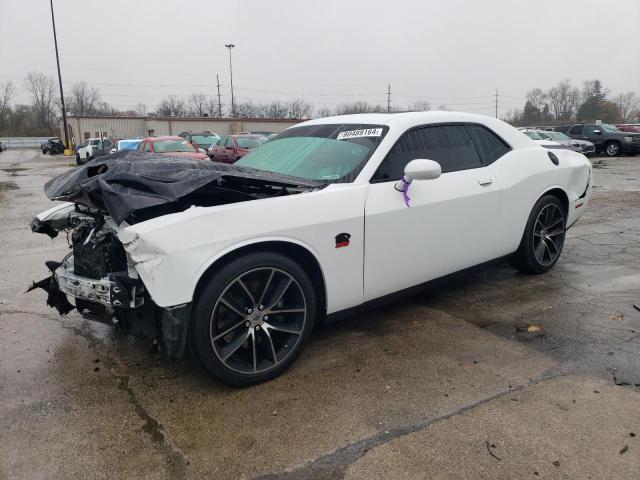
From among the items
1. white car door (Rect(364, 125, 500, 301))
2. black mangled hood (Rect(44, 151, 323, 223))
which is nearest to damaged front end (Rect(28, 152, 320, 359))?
black mangled hood (Rect(44, 151, 323, 223))

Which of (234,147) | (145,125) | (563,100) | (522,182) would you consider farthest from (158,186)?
(563,100)

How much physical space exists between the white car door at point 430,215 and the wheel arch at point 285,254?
1.12ft

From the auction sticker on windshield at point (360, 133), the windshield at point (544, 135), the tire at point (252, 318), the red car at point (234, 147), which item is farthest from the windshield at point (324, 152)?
the windshield at point (544, 135)

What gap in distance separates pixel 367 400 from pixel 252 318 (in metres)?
0.83

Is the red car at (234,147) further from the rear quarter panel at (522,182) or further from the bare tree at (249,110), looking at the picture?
the bare tree at (249,110)

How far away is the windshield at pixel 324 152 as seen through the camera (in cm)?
349

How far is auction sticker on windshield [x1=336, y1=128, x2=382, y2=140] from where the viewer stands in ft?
11.9

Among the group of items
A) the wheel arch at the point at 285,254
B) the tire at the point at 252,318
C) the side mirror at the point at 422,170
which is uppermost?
the side mirror at the point at 422,170

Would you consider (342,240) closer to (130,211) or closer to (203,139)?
(130,211)

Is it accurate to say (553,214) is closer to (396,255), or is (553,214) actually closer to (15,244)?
(396,255)

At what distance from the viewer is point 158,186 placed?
9.09 ft

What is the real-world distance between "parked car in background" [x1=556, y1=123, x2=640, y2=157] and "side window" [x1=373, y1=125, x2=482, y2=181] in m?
24.9

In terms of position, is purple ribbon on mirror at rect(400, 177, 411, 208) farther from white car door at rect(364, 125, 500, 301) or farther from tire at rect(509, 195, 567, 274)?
tire at rect(509, 195, 567, 274)

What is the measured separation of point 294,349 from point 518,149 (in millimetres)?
2851
